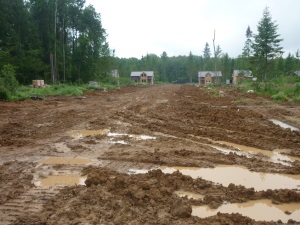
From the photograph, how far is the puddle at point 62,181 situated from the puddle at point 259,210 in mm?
2516

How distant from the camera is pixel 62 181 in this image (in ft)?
19.1

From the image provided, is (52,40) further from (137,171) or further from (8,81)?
(137,171)

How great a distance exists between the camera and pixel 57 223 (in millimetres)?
3988

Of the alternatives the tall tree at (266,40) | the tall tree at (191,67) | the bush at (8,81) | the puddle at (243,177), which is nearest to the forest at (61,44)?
the tall tree at (266,40)

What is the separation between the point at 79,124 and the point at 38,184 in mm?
6564

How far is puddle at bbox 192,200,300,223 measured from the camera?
4.45 meters

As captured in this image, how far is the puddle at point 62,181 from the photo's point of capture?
18.6ft

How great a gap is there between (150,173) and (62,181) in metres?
1.83

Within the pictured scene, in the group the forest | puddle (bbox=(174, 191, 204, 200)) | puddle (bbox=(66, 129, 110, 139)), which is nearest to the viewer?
puddle (bbox=(174, 191, 204, 200))

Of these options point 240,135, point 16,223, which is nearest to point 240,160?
point 240,135

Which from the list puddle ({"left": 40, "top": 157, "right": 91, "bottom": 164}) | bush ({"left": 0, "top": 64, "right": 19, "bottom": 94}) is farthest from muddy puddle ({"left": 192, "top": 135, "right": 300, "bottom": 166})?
bush ({"left": 0, "top": 64, "right": 19, "bottom": 94})

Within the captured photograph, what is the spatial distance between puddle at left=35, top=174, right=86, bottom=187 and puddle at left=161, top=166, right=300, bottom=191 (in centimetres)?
195

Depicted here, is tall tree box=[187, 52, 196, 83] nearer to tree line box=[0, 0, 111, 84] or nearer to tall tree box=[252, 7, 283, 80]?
tree line box=[0, 0, 111, 84]

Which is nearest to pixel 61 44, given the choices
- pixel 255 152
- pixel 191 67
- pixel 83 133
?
pixel 83 133
